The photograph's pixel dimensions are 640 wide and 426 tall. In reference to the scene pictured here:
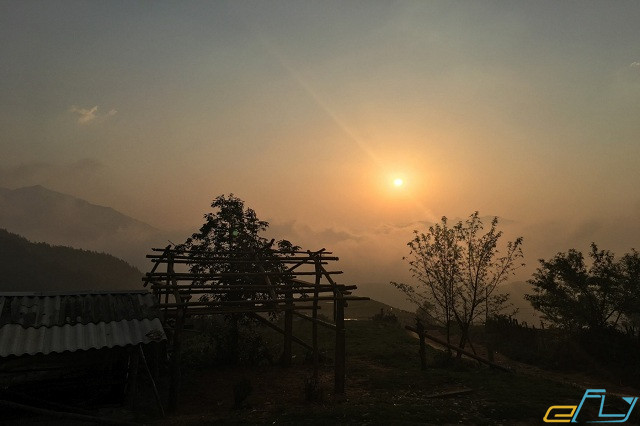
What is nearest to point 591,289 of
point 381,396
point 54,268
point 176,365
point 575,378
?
point 575,378

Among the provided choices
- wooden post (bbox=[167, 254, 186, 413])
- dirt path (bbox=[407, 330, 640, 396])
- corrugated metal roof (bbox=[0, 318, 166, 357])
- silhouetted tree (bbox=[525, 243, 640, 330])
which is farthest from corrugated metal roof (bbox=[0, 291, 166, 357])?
silhouetted tree (bbox=[525, 243, 640, 330])

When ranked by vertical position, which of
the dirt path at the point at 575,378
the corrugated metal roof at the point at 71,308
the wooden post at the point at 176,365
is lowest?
the dirt path at the point at 575,378

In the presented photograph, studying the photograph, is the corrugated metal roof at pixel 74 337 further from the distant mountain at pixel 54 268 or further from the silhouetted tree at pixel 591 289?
the distant mountain at pixel 54 268

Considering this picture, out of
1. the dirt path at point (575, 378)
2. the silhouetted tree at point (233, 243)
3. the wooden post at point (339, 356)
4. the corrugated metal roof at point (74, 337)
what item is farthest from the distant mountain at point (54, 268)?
the dirt path at point (575, 378)

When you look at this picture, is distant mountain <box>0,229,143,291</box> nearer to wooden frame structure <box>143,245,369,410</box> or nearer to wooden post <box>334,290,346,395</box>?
wooden frame structure <box>143,245,369,410</box>

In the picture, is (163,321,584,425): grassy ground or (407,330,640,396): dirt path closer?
(163,321,584,425): grassy ground

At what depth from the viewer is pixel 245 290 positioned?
1700cm

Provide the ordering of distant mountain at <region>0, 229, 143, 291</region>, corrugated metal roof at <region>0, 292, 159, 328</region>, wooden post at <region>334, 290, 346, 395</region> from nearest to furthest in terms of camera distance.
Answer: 1. corrugated metal roof at <region>0, 292, 159, 328</region>
2. wooden post at <region>334, 290, 346, 395</region>
3. distant mountain at <region>0, 229, 143, 291</region>

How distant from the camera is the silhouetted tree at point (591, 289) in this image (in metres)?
25.5

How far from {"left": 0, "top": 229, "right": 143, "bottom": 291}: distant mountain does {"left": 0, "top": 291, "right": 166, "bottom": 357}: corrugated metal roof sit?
7764 cm

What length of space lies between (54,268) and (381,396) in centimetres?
9641

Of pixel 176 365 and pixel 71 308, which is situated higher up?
pixel 71 308

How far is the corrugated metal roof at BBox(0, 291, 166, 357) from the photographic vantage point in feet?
33.2

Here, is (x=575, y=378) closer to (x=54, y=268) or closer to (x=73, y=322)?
(x=73, y=322)
